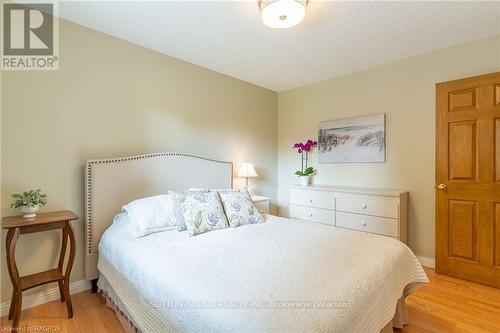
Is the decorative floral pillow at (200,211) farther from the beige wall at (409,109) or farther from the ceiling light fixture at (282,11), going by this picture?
Answer: the beige wall at (409,109)

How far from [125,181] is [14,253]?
0.95m

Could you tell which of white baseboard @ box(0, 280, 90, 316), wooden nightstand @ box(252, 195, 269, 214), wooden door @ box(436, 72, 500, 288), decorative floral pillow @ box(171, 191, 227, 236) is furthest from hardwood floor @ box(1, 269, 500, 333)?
wooden nightstand @ box(252, 195, 269, 214)

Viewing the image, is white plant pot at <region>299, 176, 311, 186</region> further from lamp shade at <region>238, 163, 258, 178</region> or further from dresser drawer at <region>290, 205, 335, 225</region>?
lamp shade at <region>238, 163, 258, 178</region>

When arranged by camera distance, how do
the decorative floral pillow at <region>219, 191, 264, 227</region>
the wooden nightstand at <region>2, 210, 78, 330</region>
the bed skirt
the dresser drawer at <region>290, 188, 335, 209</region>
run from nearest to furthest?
1. the bed skirt
2. the wooden nightstand at <region>2, 210, 78, 330</region>
3. the decorative floral pillow at <region>219, 191, 264, 227</region>
4. the dresser drawer at <region>290, 188, 335, 209</region>

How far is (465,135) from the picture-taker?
97.7 inches

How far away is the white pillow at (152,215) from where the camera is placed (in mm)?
2029

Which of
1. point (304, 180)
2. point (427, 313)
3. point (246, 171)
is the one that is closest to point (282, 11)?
point (246, 171)

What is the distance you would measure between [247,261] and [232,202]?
3.04ft

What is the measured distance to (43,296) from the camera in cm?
212

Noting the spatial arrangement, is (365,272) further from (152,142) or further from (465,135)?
(152,142)

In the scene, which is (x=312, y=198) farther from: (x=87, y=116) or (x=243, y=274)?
(x=87, y=116)

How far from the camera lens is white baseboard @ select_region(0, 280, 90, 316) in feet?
6.43

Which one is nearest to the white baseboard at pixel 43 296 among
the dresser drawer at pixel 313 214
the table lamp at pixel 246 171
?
the table lamp at pixel 246 171

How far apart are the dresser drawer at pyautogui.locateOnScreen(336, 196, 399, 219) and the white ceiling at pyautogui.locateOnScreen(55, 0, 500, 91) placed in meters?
1.69
